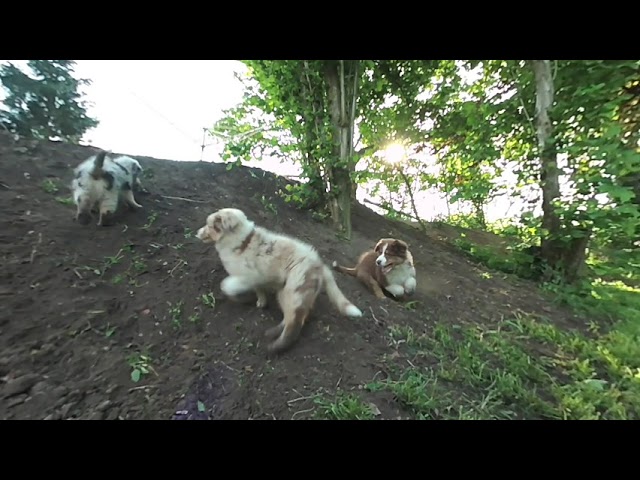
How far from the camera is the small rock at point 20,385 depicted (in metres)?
2.10

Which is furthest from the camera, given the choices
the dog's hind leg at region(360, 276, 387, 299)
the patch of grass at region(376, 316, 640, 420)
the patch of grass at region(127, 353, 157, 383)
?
the dog's hind leg at region(360, 276, 387, 299)

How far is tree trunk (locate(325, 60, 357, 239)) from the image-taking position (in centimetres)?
513

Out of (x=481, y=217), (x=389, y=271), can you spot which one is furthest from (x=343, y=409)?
(x=481, y=217)

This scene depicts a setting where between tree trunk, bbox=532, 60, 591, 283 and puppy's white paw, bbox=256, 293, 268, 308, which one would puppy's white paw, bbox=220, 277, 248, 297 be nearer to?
puppy's white paw, bbox=256, 293, 268, 308

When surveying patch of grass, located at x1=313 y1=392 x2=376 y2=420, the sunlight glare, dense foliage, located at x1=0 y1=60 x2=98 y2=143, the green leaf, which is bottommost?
the green leaf

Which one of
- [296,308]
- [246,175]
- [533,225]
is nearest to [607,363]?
[533,225]

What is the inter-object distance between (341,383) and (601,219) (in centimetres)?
388

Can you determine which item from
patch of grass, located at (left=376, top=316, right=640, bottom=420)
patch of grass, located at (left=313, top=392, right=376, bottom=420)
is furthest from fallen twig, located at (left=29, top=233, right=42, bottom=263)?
patch of grass, located at (left=376, top=316, right=640, bottom=420)

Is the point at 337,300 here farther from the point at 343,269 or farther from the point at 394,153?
the point at 394,153

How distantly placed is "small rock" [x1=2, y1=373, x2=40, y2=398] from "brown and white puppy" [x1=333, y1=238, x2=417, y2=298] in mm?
3121

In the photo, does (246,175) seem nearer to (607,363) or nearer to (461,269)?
(461,269)

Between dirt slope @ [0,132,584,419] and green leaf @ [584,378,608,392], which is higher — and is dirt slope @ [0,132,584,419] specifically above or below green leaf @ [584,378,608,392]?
above
